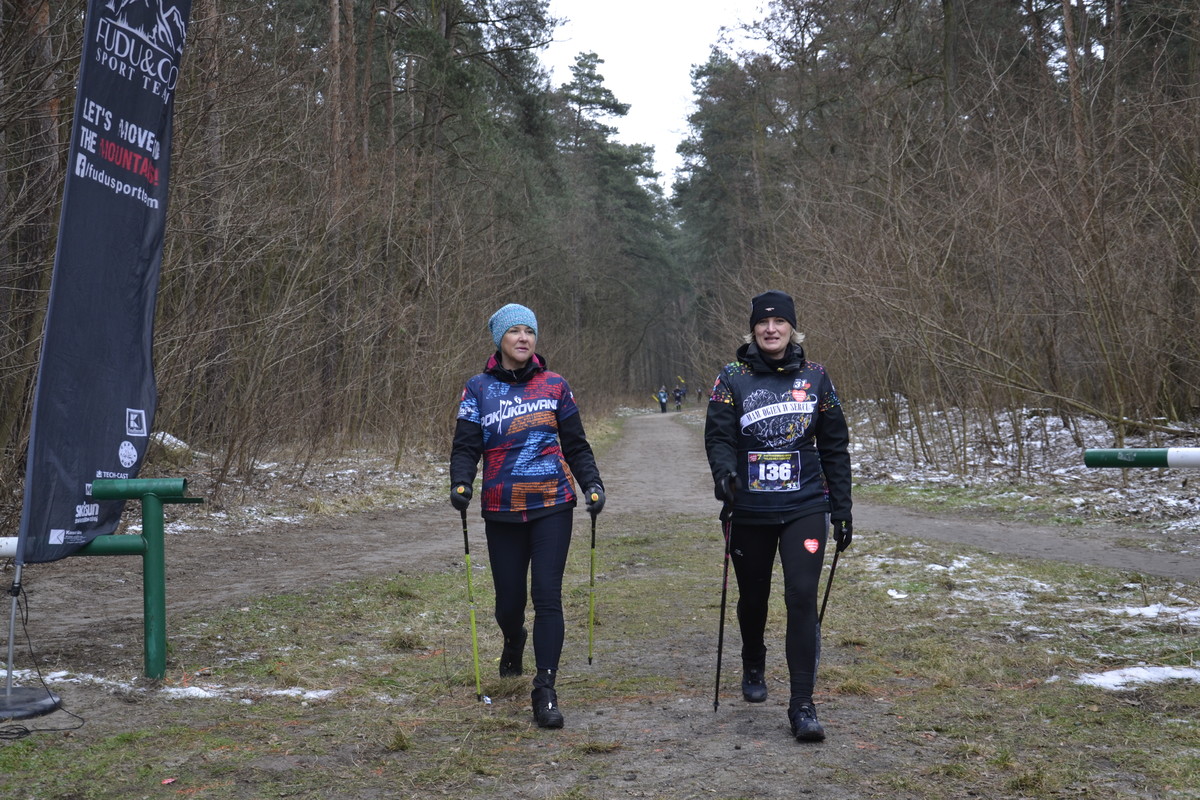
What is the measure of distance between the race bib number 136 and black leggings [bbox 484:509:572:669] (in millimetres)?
988

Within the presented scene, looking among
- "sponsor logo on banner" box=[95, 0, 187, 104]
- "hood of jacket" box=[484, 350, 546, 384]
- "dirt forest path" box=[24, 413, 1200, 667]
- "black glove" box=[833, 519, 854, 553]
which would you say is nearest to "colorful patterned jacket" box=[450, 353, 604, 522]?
"hood of jacket" box=[484, 350, 546, 384]

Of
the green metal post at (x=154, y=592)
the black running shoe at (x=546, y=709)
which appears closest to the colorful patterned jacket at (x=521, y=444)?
the black running shoe at (x=546, y=709)

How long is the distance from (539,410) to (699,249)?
6884cm

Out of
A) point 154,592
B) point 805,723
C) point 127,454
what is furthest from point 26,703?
point 805,723

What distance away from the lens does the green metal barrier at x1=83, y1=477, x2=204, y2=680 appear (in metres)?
5.69

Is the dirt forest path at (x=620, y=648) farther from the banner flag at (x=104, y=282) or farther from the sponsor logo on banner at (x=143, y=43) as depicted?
the sponsor logo on banner at (x=143, y=43)

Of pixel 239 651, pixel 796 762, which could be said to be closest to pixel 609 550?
pixel 239 651

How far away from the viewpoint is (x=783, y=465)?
516cm

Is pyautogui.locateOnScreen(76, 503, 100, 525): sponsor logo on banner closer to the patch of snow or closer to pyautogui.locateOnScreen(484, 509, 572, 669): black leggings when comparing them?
pyautogui.locateOnScreen(484, 509, 572, 669): black leggings

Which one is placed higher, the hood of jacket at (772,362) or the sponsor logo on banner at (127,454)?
the hood of jacket at (772,362)

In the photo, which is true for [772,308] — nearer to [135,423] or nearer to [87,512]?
[135,423]

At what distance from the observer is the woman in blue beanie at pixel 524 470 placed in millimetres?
5410

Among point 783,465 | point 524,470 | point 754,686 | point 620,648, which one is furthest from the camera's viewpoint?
point 620,648

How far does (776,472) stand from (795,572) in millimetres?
481
